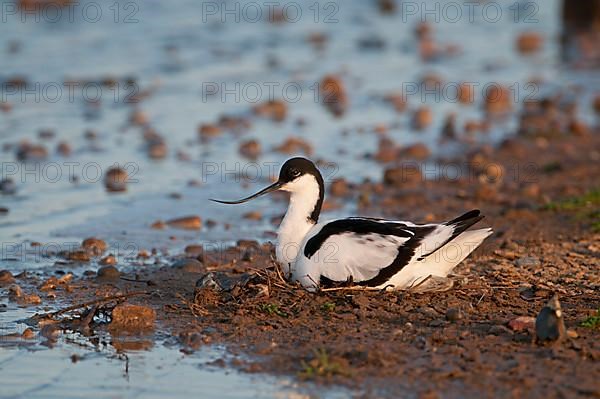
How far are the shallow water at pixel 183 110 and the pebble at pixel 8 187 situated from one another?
0.31 ft

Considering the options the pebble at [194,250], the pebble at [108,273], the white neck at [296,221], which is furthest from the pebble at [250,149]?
the white neck at [296,221]

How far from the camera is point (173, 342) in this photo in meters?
6.13

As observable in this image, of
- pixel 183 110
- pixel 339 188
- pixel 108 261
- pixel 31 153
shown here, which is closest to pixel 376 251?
pixel 108 261

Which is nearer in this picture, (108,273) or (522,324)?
(522,324)

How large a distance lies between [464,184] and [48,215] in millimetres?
3748

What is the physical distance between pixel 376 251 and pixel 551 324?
1.21 metres

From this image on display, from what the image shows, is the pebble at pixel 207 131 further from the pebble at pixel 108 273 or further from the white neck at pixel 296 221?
the white neck at pixel 296 221

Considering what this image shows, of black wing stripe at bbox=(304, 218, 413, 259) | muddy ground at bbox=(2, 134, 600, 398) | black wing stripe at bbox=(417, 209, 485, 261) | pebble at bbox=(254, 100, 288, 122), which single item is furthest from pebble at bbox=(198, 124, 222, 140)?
black wing stripe at bbox=(417, 209, 485, 261)

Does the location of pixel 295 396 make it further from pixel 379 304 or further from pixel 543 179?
pixel 543 179

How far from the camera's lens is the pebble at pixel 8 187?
9734 millimetres

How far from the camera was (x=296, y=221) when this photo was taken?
6.89 metres

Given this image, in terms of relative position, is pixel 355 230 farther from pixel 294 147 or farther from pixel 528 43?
pixel 528 43

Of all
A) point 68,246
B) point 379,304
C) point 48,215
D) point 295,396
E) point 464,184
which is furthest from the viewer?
point 464,184

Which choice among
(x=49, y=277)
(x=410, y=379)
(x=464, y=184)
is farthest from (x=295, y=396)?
(x=464, y=184)
